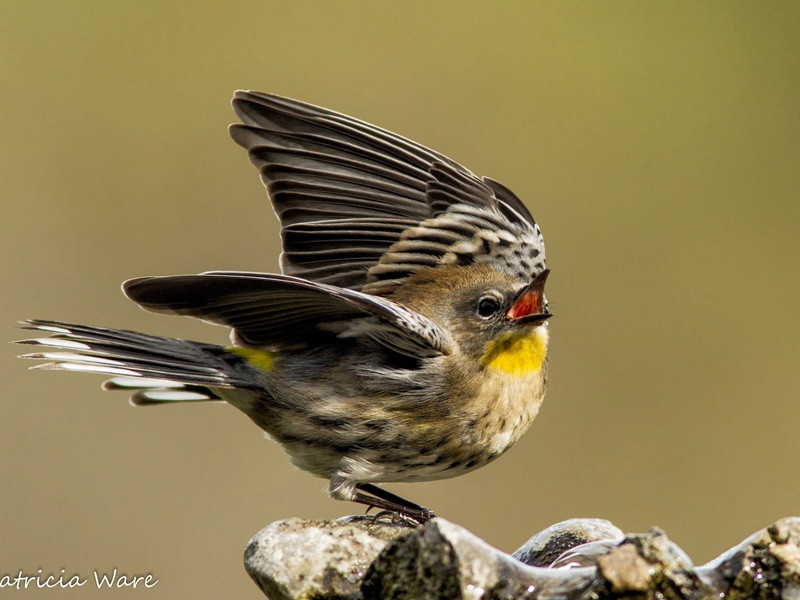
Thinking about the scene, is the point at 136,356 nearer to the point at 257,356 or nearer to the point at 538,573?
the point at 257,356

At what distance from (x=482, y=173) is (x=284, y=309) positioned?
677 cm

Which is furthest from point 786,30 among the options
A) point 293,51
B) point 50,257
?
point 50,257

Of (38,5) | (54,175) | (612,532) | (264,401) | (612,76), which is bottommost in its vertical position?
(612,532)

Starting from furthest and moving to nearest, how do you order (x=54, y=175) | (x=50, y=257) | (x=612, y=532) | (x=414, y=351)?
(x=54, y=175) → (x=50, y=257) → (x=414, y=351) → (x=612, y=532)

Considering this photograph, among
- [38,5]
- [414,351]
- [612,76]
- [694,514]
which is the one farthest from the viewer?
[612,76]

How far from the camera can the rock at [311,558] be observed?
3494 millimetres

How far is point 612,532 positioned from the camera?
426 cm

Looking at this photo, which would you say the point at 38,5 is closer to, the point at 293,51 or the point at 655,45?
the point at 293,51

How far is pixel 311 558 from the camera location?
3.54m

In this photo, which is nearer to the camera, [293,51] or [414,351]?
[414,351]

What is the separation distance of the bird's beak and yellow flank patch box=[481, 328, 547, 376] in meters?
0.12

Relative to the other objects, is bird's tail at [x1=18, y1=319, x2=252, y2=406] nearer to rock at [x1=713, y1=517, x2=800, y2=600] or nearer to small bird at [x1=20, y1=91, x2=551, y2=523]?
small bird at [x1=20, y1=91, x2=551, y2=523]

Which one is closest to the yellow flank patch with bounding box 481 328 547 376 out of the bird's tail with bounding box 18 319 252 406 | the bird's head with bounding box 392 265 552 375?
the bird's head with bounding box 392 265 552 375

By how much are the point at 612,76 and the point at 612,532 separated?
9.61 meters
